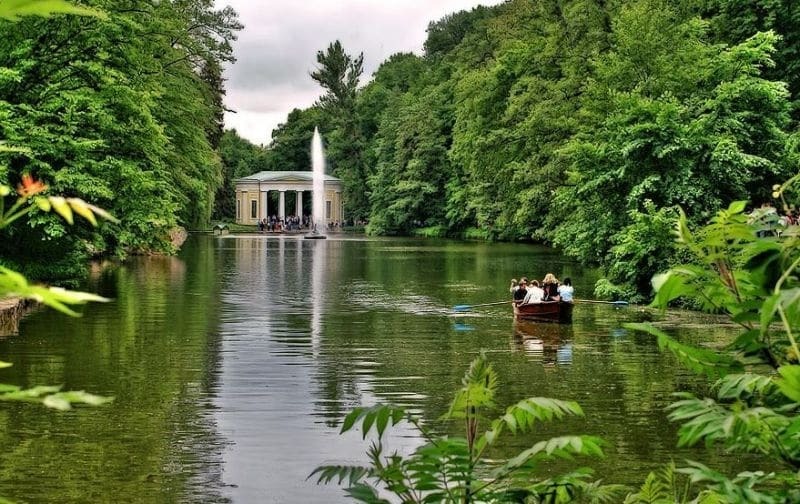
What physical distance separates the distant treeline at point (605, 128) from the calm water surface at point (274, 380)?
3.22m

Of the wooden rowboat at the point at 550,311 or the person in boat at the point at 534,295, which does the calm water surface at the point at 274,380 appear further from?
the person in boat at the point at 534,295

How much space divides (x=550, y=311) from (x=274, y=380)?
8414 mm

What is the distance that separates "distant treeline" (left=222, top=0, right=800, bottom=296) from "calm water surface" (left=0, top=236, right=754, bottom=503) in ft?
10.6

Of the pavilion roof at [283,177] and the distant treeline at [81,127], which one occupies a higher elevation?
the pavilion roof at [283,177]

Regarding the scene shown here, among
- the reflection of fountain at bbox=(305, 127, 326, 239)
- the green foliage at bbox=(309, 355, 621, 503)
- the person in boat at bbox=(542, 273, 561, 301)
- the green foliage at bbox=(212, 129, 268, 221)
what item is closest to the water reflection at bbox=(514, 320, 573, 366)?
the person in boat at bbox=(542, 273, 561, 301)

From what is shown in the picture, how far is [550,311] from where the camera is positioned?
21516 millimetres

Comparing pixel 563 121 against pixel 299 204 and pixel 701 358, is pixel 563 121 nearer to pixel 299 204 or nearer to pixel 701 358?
pixel 701 358

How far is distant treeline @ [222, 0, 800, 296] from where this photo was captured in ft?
82.6

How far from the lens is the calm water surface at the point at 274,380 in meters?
9.59

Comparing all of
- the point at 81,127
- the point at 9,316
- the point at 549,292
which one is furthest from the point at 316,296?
the point at 9,316

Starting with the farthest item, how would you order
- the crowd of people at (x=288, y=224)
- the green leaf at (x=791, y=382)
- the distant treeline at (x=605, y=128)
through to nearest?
the crowd of people at (x=288, y=224), the distant treeline at (x=605, y=128), the green leaf at (x=791, y=382)

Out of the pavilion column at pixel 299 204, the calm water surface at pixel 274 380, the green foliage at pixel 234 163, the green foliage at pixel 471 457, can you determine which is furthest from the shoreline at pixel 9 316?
the pavilion column at pixel 299 204

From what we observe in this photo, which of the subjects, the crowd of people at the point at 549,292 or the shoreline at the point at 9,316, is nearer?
the shoreline at the point at 9,316

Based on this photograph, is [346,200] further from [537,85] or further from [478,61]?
[537,85]
